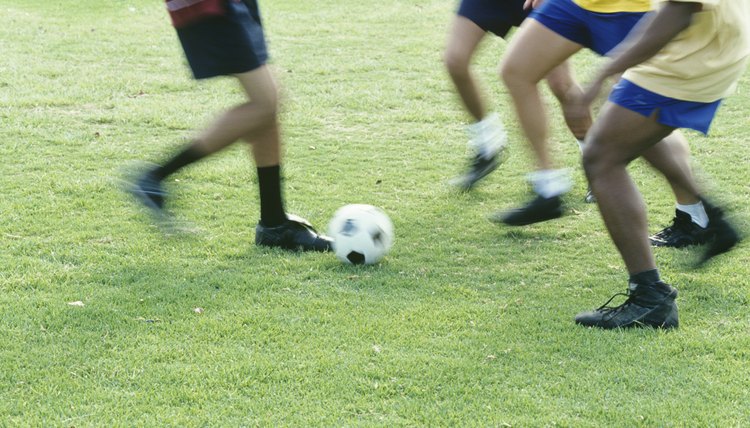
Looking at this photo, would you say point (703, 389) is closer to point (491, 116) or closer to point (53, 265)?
point (491, 116)

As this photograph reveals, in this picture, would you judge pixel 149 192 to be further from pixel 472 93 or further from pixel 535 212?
pixel 472 93

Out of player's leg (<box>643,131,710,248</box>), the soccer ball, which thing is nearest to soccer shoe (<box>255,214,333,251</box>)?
the soccer ball

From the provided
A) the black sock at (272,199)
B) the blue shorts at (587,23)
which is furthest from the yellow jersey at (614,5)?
the black sock at (272,199)

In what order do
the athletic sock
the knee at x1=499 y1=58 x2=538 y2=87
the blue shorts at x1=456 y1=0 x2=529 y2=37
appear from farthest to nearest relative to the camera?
the athletic sock
the blue shorts at x1=456 y1=0 x2=529 y2=37
the knee at x1=499 y1=58 x2=538 y2=87

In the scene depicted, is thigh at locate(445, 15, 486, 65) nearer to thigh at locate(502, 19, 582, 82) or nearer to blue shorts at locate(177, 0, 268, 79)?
thigh at locate(502, 19, 582, 82)

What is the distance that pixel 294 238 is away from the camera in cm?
495

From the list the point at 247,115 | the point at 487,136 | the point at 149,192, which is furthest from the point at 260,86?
the point at 487,136

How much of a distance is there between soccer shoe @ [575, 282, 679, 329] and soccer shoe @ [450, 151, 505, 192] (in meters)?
1.87

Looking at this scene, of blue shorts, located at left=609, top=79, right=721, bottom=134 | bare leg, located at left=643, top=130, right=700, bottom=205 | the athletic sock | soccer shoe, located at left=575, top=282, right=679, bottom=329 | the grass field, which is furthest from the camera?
the athletic sock

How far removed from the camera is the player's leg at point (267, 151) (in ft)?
14.7

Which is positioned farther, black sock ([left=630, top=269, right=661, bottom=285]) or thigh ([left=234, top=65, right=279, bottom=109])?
thigh ([left=234, top=65, right=279, bottom=109])

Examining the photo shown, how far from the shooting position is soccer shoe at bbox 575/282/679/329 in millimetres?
4023

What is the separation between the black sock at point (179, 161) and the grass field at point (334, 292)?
0.38 meters

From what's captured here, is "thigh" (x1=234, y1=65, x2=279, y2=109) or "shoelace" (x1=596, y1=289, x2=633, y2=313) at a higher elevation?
"thigh" (x1=234, y1=65, x2=279, y2=109)
